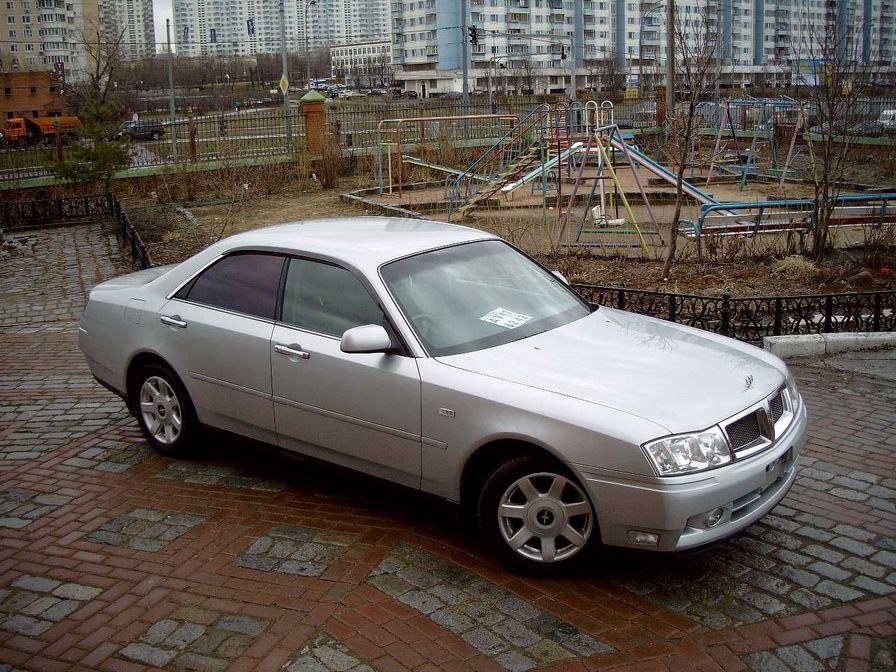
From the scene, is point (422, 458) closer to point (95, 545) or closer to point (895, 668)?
point (95, 545)

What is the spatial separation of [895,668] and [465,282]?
2.91 m

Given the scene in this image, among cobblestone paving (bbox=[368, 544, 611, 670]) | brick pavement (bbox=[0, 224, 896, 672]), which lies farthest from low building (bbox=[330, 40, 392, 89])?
cobblestone paving (bbox=[368, 544, 611, 670])

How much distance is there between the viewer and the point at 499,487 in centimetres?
447

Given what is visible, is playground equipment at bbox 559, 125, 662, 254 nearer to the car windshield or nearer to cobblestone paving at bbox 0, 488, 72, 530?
the car windshield

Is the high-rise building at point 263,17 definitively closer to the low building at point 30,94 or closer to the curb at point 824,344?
the low building at point 30,94

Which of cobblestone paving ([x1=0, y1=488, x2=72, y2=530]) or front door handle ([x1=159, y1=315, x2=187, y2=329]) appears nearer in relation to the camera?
cobblestone paving ([x1=0, y1=488, x2=72, y2=530])

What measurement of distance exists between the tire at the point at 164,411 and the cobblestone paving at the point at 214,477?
5.0 inches

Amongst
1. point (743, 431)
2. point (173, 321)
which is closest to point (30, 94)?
point (173, 321)

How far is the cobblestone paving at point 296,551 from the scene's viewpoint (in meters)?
4.70

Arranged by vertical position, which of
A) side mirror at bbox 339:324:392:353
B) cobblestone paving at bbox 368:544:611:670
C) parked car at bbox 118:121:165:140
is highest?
parked car at bbox 118:121:165:140

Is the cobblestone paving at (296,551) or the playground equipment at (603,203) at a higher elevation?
the playground equipment at (603,203)

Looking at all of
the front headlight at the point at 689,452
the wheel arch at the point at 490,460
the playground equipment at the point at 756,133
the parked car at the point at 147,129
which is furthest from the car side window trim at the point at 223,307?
the parked car at the point at 147,129

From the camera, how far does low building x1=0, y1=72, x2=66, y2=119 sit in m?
72.1

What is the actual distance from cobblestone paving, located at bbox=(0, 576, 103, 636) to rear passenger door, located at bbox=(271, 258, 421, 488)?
1.40m
